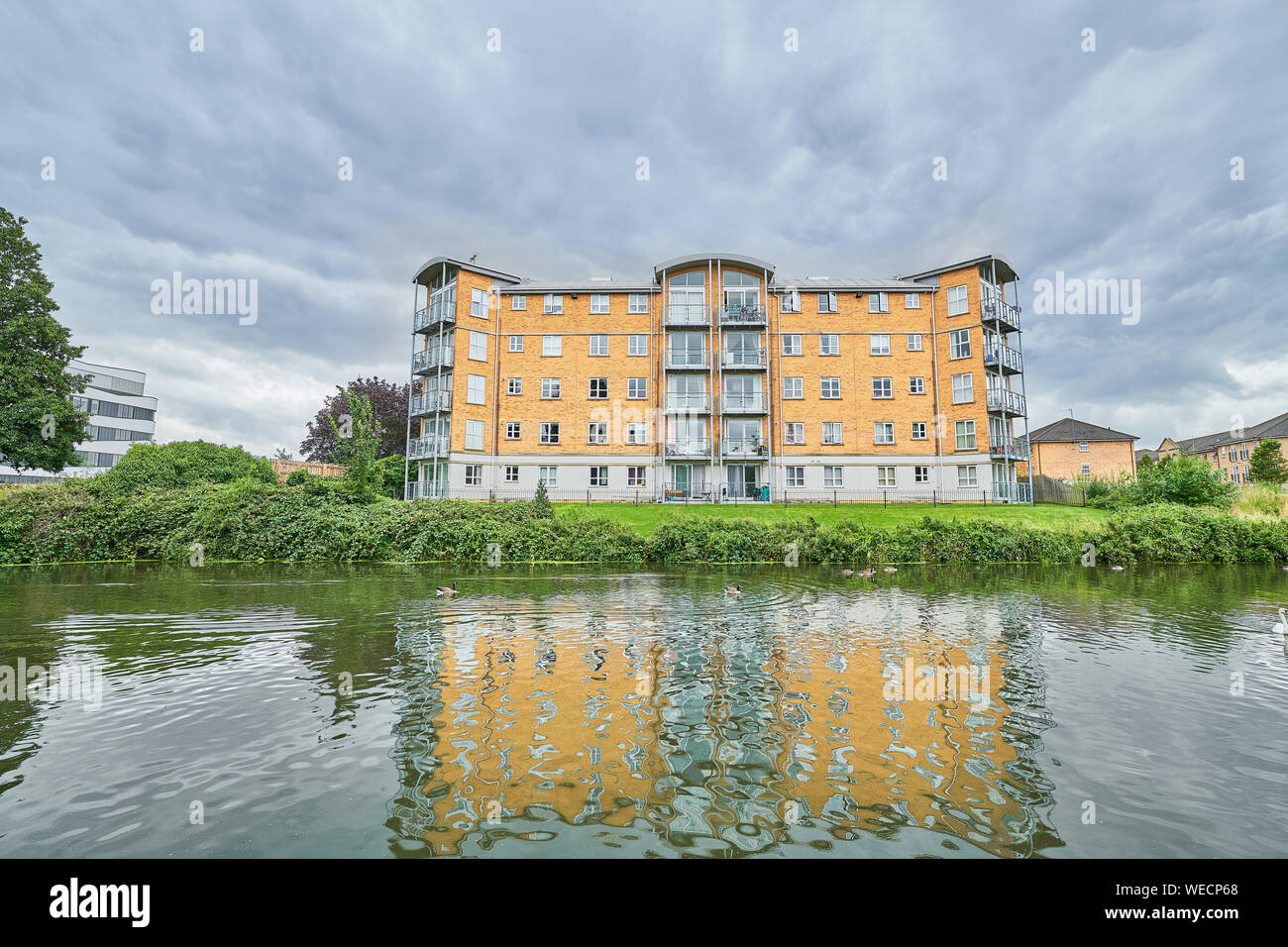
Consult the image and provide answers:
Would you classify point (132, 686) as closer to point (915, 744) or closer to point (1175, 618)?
point (915, 744)

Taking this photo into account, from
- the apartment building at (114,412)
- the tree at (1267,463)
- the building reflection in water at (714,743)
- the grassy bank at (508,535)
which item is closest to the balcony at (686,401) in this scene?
the grassy bank at (508,535)

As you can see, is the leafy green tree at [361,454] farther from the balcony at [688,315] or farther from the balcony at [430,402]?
the balcony at [688,315]

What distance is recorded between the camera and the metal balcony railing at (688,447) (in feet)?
130

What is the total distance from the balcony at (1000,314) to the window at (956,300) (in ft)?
3.77

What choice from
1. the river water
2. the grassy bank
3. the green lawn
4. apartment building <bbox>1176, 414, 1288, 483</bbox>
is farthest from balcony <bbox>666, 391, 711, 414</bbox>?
apartment building <bbox>1176, 414, 1288, 483</bbox>

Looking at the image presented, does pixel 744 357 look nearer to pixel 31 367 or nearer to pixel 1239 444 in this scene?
pixel 31 367

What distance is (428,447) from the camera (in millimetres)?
39844

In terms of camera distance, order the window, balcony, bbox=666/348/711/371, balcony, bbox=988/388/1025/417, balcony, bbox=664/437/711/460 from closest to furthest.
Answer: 1. balcony, bbox=988/388/1025/417
2. balcony, bbox=664/437/711/460
3. the window
4. balcony, bbox=666/348/711/371

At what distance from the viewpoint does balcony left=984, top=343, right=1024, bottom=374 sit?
39312mm

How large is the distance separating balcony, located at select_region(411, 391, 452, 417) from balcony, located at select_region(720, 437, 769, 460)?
17.3 metres

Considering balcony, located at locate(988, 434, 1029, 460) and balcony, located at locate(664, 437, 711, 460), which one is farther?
balcony, located at locate(664, 437, 711, 460)

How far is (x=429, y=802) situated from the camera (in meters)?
4.50

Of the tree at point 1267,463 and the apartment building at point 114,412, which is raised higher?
the apartment building at point 114,412

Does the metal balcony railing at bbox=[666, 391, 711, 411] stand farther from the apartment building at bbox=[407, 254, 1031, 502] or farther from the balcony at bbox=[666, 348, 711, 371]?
the balcony at bbox=[666, 348, 711, 371]
